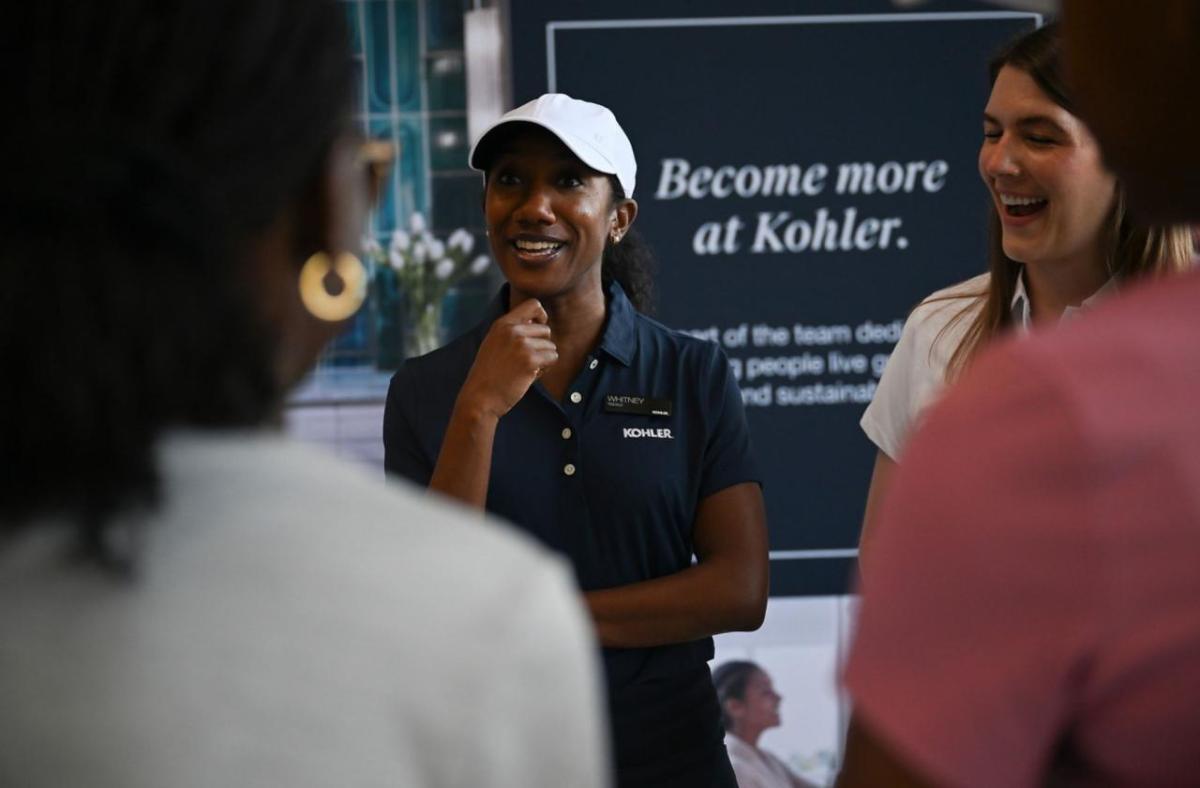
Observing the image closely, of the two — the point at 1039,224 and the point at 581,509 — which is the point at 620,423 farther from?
the point at 1039,224

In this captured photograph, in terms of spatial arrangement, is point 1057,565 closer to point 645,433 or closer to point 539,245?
point 645,433

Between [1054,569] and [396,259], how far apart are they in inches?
147

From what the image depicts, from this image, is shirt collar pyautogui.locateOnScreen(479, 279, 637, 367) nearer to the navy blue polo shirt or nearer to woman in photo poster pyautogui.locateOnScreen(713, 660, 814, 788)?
the navy blue polo shirt

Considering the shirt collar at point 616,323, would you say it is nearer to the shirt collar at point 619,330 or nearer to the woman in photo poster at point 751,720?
the shirt collar at point 619,330

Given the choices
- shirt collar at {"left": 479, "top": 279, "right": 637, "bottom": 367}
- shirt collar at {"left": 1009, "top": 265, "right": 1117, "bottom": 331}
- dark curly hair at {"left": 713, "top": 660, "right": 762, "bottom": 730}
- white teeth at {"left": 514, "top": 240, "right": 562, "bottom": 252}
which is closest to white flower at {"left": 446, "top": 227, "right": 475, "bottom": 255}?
dark curly hair at {"left": 713, "top": 660, "right": 762, "bottom": 730}

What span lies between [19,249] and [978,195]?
3869 millimetres

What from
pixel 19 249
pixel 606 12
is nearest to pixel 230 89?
pixel 19 249

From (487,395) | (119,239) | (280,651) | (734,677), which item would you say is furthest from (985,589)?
(734,677)

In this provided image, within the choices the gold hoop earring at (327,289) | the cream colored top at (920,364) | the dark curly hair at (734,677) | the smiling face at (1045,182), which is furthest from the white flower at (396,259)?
the gold hoop earring at (327,289)

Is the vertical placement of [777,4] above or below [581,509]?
above

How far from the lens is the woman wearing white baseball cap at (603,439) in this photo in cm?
246

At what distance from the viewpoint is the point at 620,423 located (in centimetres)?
258

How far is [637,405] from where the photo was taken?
2.60 m

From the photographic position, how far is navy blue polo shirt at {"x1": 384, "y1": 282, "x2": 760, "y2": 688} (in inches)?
98.4
